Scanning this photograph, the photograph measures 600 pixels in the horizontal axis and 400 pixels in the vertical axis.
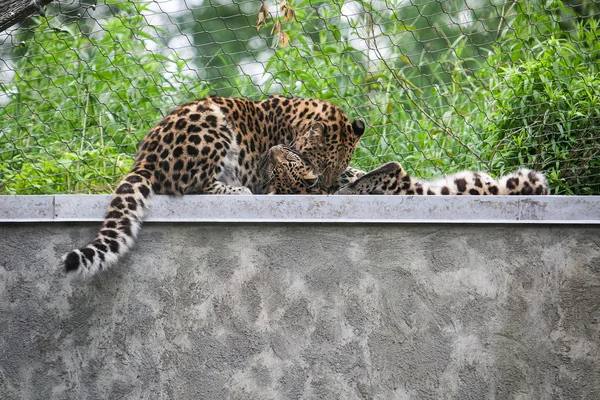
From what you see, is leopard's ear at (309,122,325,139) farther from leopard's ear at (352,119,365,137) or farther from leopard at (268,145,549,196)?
leopard's ear at (352,119,365,137)

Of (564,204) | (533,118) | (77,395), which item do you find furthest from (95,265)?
(533,118)

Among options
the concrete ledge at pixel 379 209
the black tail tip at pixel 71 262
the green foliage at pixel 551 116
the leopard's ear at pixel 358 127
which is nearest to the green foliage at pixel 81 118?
the concrete ledge at pixel 379 209

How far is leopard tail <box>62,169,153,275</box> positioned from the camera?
13.4 feet

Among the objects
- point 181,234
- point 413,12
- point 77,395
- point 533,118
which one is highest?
point 413,12

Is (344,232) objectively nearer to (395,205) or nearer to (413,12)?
(395,205)

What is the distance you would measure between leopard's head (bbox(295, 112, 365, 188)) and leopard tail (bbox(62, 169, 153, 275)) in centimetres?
110

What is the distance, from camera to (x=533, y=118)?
5715 millimetres

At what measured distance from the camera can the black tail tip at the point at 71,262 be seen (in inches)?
154

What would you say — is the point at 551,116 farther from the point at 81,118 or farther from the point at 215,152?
the point at 81,118

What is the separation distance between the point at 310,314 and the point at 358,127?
4.86 feet

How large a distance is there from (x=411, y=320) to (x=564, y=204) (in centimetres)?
101

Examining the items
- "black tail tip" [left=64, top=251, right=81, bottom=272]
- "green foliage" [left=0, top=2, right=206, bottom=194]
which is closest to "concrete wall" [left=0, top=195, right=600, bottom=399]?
"black tail tip" [left=64, top=251, right=81, bottom=272]

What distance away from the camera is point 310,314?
4465mm

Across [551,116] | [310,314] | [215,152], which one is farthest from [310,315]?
[551,116]
